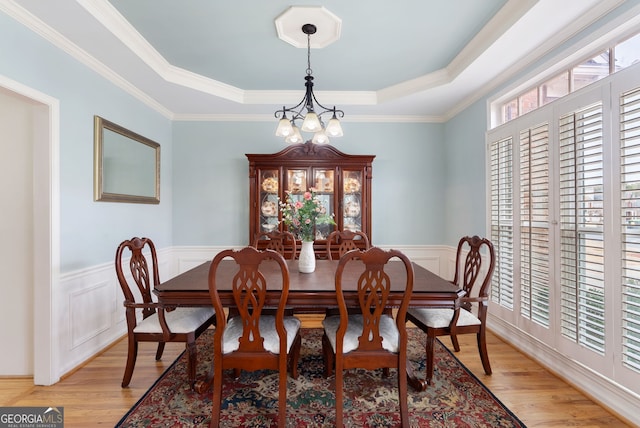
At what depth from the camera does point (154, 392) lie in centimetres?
199

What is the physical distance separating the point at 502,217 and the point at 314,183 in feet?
6.79

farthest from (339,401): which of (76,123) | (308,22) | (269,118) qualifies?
(269,118)

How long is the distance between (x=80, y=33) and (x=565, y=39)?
3544 mm

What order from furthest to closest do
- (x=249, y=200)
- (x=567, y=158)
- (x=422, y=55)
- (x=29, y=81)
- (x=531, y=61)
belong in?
(x=249, y=200)
(x=422, y=55)
(x=531, y=61)
(x=567, y=158)
(x=29, y=81)

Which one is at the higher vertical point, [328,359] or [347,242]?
[347,242]

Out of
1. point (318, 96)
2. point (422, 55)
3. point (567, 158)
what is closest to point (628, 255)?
point (567, 158)

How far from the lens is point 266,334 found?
1.76 metres

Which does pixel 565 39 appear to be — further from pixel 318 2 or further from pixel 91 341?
pixel 91 341

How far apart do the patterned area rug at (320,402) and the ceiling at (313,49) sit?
8.39 feet

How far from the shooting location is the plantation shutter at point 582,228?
1.88 meters

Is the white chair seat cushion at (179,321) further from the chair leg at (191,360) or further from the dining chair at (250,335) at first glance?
the dining chair at (250,335)

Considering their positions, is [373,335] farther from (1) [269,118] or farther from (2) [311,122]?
(1) [269,118]

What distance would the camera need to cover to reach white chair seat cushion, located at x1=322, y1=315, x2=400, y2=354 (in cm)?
168

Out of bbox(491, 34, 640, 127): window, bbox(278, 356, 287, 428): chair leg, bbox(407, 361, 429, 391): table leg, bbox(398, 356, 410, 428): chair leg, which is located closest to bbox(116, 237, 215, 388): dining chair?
bbox(278, 356, 287, 428): chair leg
